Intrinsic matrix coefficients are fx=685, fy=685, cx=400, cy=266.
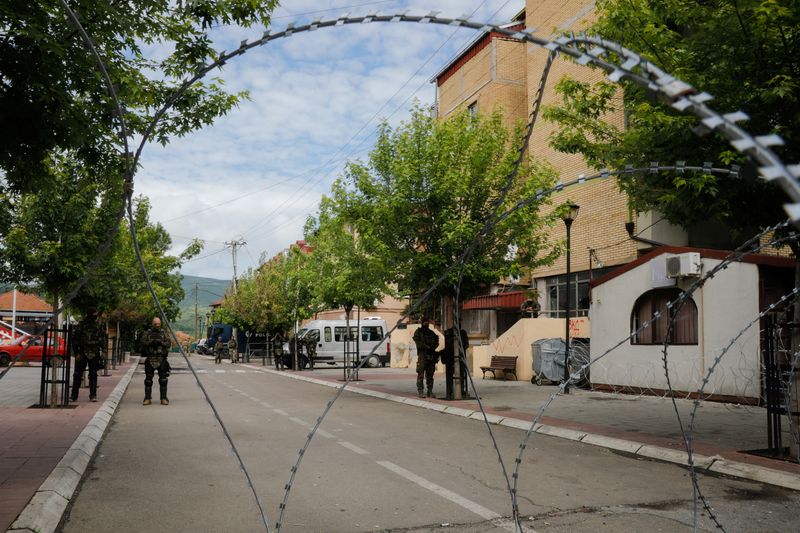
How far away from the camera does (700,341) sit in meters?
17.1

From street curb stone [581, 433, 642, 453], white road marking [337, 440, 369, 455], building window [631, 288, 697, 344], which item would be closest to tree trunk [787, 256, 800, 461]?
street curb stone [581, 433, 642, 453]

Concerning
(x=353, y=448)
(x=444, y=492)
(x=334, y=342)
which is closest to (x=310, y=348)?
(x=334, y=342)

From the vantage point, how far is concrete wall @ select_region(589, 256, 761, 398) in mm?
15906

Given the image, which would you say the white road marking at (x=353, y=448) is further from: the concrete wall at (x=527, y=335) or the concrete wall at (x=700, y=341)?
the concrete wall at (x=527, y=335)

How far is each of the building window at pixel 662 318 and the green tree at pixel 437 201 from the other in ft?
12.8

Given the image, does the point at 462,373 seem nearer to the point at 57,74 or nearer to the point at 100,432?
the point at 100,432

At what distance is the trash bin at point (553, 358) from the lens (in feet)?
71.3

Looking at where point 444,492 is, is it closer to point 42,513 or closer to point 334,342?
point 42,513

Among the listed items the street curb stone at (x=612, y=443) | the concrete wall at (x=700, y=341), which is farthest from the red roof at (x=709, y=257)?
the street curb stone at (x=612, y=443)

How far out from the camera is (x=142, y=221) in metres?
38.1

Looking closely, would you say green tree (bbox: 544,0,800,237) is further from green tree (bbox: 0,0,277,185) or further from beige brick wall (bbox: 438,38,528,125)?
beige brick wall (bbox: 438,38,528,125)

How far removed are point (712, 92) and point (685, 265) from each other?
945 centimetres

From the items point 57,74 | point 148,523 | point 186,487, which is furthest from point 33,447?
point 57,74

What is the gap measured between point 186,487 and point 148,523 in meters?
1.37
